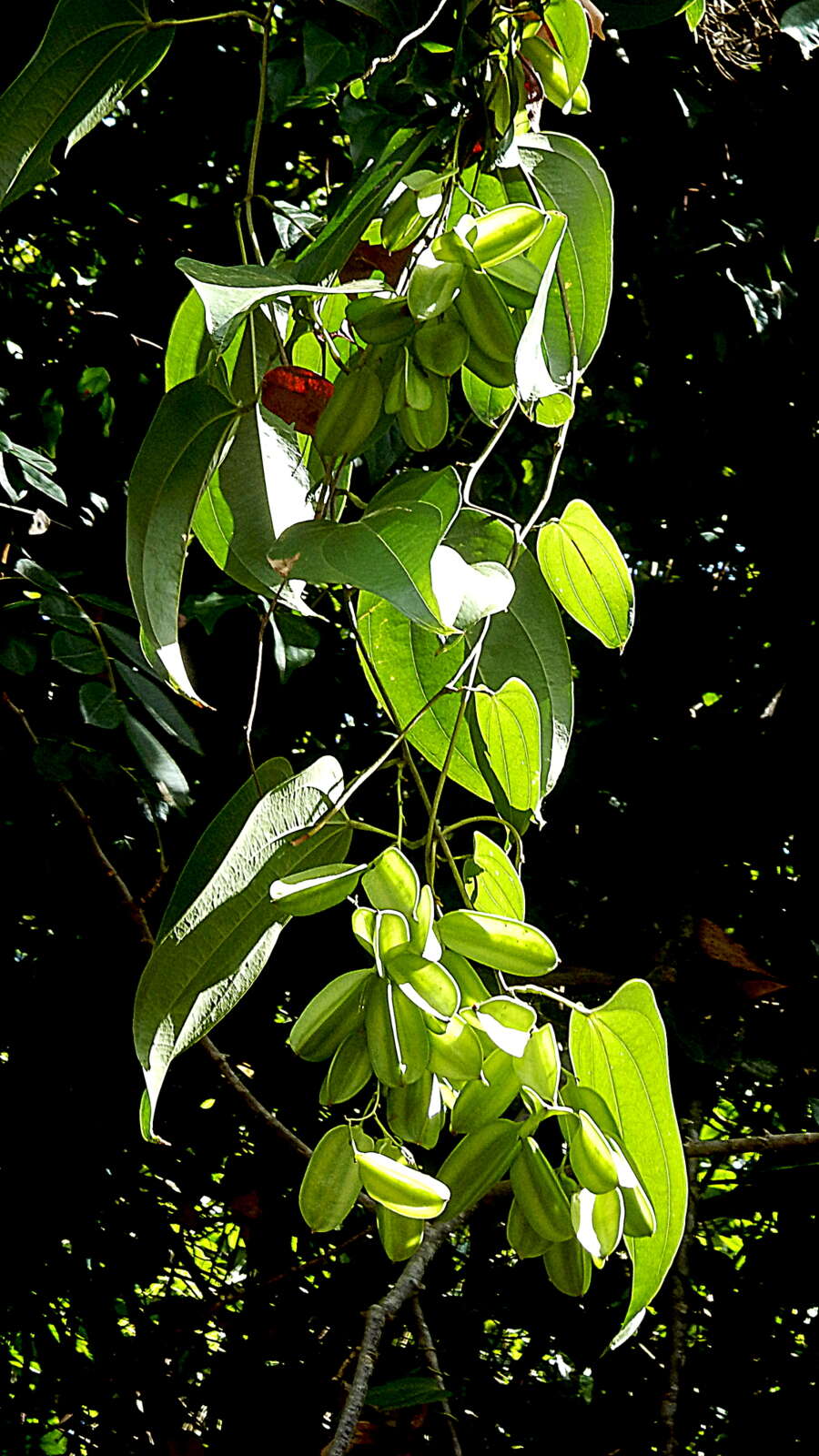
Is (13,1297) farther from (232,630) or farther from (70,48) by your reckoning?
(70,48)

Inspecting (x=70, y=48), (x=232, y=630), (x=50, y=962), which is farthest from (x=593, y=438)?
(x=70, y=48)

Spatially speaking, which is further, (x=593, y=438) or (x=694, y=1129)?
(x=593, y=438)

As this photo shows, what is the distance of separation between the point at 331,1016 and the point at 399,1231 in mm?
57

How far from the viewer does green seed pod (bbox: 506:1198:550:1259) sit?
0.32m

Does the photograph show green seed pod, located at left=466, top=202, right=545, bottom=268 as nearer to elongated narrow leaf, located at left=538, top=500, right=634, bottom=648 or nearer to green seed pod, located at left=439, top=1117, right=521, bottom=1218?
elongated narrow leaf, located at left=538, top=500, right=634, bottom=648

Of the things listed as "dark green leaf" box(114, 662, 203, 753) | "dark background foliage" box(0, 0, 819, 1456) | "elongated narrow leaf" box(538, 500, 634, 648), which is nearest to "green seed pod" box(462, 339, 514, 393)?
"elongated narrow leaf" box(538, 500, 634, 648)

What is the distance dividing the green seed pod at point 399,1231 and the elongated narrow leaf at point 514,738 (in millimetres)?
123

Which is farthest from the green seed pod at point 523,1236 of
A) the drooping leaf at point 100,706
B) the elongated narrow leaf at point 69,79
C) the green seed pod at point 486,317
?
the drooping leaf at point 100,706

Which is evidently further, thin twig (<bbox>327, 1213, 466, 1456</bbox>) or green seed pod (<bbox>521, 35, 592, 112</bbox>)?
thin twig (<bbox>327, 1213, 466, 1456</bbox>)

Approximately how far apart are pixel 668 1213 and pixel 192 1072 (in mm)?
968

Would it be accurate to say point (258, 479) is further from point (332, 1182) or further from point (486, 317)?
point (332, 1182)

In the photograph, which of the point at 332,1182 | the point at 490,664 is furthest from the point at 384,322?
the point at 332,1182

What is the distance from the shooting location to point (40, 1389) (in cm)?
133

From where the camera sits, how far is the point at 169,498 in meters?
0.34
